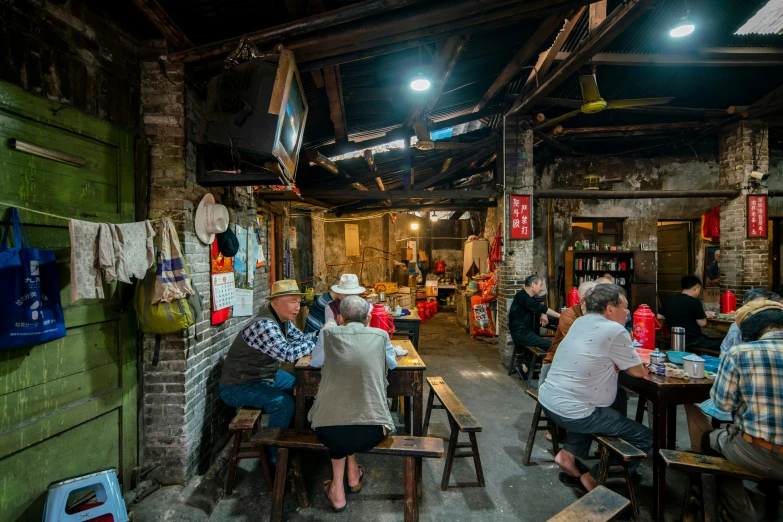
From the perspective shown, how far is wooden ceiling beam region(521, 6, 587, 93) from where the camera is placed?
15.1 feet

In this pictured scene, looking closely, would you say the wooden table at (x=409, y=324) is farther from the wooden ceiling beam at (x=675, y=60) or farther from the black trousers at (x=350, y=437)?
the wooden ceiling beam at (x=675, y=60)

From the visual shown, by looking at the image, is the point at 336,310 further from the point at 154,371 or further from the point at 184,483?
the point at 184,483

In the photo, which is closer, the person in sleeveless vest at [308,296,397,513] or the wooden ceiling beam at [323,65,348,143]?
the person in sleeveless vest at [308,296,397,513]

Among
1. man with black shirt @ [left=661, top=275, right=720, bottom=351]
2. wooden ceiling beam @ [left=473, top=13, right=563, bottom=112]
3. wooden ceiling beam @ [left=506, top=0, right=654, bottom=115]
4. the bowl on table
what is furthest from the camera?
man with black shirt @ [left=661, top=275, right=720, bottom=351]

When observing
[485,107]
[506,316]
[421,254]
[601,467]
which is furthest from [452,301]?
[601,467]

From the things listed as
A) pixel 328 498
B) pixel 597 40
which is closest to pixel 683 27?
pixel 597 40

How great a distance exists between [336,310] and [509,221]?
14.0 ft

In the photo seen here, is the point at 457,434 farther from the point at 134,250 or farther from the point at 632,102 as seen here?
the point at 632,102

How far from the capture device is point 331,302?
4527mm

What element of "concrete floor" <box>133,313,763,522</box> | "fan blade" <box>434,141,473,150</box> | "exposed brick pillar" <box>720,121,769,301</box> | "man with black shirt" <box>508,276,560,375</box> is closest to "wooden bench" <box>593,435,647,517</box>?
"concrete floor" <box>133,313,763,522</box>

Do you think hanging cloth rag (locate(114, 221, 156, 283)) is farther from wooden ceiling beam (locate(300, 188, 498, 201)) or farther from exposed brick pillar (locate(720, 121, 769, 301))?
exposed brick pillar (locate(720, 121, 769, 301))

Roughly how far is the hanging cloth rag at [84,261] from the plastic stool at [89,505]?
1335 millimetres

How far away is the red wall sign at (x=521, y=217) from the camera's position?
22.6 feet

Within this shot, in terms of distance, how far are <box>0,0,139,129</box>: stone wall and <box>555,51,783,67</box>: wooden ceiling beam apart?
571 cm
